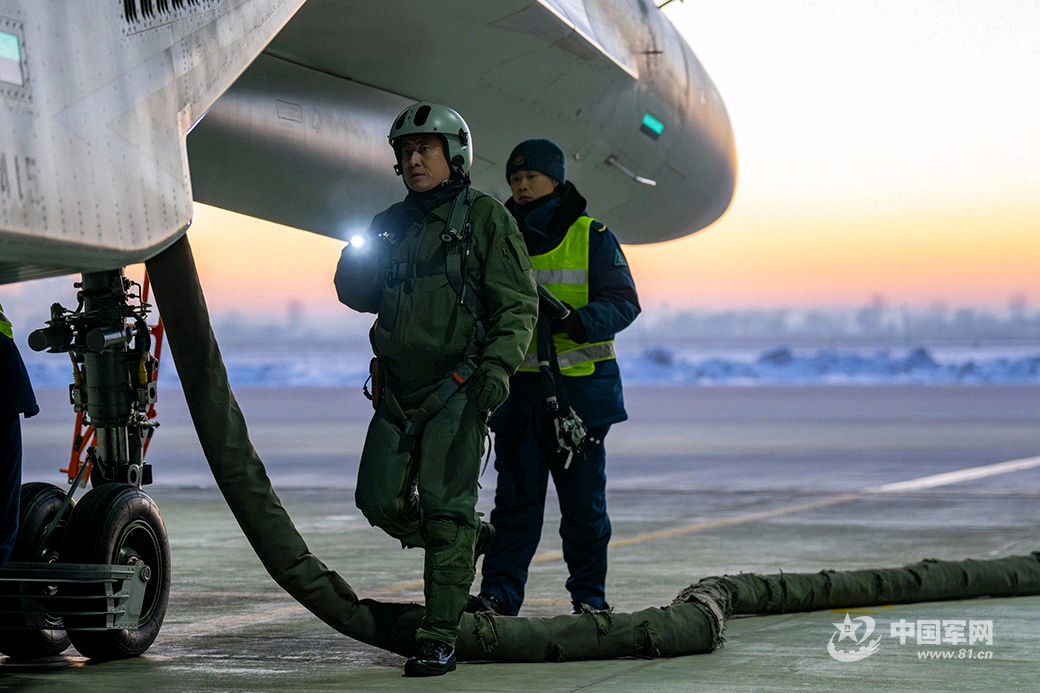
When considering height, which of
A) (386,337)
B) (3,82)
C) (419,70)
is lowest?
(386,337)

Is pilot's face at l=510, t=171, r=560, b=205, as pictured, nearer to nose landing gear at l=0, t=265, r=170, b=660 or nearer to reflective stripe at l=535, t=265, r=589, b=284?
reflective stripe at l=535, t=265, r=589, b=284

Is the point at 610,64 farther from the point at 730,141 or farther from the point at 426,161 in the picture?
the point at 426,161

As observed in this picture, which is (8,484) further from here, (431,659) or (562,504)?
(562,504)

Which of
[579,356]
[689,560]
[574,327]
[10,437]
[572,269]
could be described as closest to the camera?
[10,437]

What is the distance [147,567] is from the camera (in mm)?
5512

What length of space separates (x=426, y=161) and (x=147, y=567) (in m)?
1.92

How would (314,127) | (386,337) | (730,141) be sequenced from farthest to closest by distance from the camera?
(730,141) < (314,127) < (386,337)

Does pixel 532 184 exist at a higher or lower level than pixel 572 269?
higher

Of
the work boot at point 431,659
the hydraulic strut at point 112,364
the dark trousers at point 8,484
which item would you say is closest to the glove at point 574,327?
the work boot at point 431,659

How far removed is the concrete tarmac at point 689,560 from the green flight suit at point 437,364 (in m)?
0.47

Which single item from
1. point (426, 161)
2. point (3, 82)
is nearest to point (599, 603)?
point (426, 161)

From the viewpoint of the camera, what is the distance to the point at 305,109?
7.39 metres

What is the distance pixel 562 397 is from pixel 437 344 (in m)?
1.09

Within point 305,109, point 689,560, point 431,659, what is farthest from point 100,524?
point 689,560
